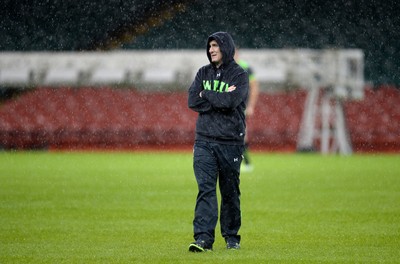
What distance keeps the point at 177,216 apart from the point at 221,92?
321cm

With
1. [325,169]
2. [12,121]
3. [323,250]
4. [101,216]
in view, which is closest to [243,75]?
[323,250]

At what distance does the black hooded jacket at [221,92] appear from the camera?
7340 millimetres

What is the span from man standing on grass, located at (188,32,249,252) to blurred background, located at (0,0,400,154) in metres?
20.4

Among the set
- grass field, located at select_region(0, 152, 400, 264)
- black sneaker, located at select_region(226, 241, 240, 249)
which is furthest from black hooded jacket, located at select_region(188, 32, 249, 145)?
grass field, located at select_region(0, 152, 400, 264)

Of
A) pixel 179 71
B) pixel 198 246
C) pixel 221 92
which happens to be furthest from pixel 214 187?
pixel 179 71

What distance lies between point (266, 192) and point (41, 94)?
75.5 feet

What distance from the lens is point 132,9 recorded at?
3747cm

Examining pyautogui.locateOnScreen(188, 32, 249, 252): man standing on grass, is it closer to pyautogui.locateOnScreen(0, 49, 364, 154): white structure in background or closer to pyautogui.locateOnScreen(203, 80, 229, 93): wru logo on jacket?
pyautogui.locateOnScreen(203, 80, 229, 93): wru logo on jacket

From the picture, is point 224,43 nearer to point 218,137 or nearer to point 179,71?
point 218,137

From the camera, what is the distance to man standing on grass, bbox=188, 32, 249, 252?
730 cm

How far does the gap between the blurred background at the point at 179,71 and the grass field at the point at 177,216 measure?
421 inches

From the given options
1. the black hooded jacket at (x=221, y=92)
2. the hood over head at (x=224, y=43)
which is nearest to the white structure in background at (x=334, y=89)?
the black hooded jacket at (x=221, y=92)

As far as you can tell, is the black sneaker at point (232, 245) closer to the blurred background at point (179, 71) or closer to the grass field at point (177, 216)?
the grass field at point (177, 216)

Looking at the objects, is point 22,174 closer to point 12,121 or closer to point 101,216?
point 101,216
